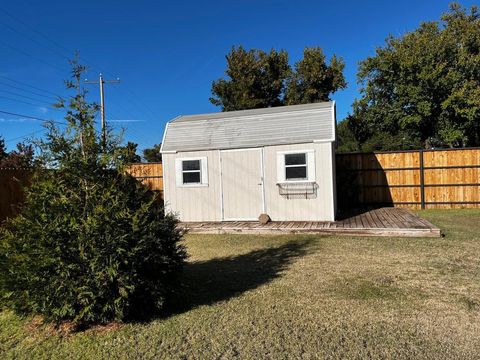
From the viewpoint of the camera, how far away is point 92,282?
354 centimetres

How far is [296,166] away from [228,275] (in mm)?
5250

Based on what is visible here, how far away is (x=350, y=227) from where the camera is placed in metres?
8.70

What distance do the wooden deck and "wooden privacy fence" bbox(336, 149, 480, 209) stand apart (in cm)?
247

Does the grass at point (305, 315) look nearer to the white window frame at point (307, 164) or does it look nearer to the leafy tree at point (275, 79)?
the white window frame at point (307, 164)

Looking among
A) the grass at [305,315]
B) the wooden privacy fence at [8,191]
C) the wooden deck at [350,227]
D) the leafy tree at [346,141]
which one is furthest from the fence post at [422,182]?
the leafy tree at [346,141]

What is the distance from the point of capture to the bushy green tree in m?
3.54

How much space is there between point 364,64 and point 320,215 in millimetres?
16762

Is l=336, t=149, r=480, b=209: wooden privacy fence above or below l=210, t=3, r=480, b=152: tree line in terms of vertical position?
below

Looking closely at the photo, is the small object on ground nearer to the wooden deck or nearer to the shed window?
the wooden deck

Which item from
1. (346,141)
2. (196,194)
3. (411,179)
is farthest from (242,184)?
(346,141)

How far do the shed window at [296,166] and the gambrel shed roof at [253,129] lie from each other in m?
0.43

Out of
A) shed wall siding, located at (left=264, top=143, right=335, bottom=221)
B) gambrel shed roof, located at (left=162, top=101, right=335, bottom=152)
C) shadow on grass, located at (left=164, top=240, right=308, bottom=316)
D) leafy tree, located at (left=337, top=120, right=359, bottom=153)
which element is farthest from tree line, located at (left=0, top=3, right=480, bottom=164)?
leafy tree, located at (left=337, top=120, right=359, bottom=153)

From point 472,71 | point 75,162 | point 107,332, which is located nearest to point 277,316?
point 107,332

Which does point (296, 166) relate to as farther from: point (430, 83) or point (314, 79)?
point (314, 79)
